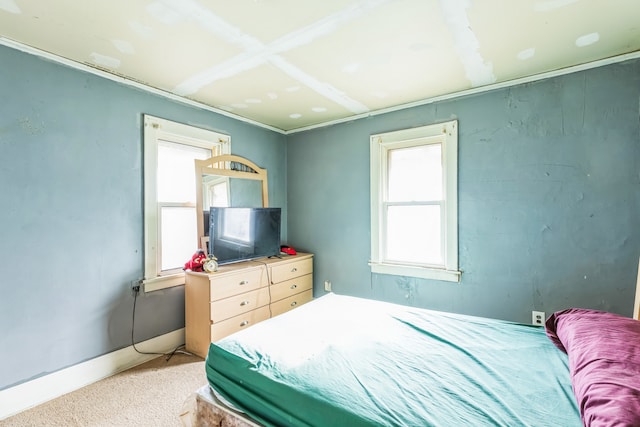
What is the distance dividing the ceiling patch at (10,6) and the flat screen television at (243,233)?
5.58 feet

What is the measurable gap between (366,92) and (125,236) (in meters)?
2.52

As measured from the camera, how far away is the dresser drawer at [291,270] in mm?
3160

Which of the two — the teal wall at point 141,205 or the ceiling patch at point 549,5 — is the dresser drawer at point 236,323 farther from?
the ceiling patch at point 549,5

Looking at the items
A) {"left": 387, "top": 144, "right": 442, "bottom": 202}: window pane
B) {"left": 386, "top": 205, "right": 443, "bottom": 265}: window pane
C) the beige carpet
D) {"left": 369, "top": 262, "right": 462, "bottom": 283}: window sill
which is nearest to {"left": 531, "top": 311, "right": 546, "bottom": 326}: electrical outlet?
{"left": 369, "top": 262, "right": 462, "bottom": 283}: window sill

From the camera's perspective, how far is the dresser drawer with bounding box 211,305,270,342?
2.57 metres

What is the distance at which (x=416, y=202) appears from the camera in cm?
307

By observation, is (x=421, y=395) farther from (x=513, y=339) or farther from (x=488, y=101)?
(x=488, y=101)

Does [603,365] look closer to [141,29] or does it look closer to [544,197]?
[544,197]

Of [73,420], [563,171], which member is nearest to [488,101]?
[563,171]

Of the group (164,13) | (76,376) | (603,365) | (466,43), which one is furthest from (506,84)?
(76,376)

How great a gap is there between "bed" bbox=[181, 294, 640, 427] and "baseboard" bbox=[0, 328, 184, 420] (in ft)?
4.83

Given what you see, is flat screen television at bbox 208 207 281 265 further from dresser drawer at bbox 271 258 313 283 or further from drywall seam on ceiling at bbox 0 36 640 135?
drywall seam on ceiling at bbox 0 36 640 135

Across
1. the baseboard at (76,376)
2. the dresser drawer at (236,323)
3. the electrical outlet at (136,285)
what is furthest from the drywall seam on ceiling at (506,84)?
the baseboard at (76,376)

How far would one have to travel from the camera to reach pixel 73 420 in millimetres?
1821
